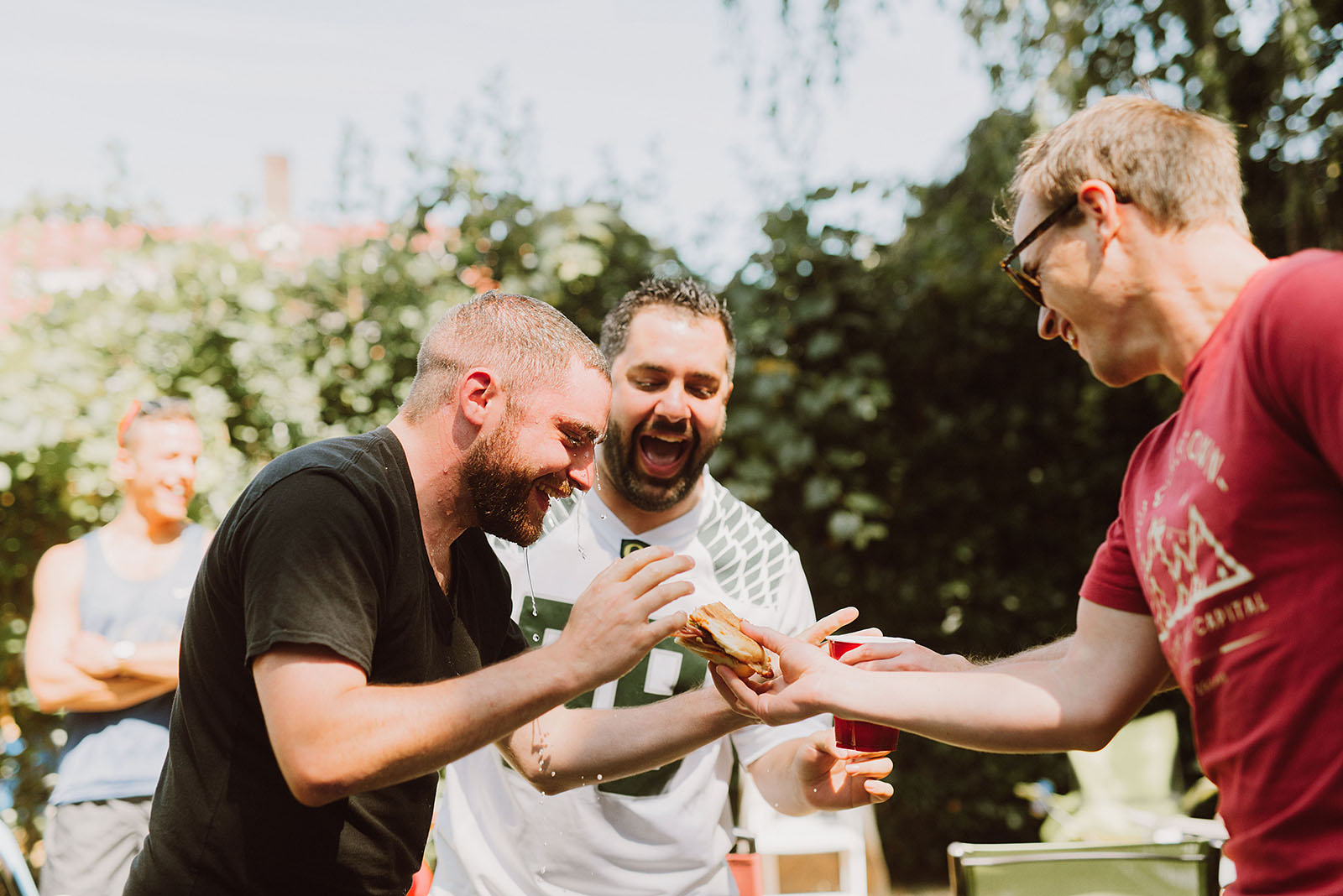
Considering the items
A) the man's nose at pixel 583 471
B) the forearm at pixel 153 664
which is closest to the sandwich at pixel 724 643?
the man's nose at pixel 583 471

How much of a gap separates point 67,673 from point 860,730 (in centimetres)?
315

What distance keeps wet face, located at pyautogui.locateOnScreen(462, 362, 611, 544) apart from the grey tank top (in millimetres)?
2138

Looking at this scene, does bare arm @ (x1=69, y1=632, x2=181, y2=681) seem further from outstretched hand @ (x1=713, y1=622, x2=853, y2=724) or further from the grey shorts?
outstretched hand @ (x1=713, y1=622, x2=853, y2=724)

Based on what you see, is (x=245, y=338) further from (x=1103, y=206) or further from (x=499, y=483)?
(x=1103, y=206)

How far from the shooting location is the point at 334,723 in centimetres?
169

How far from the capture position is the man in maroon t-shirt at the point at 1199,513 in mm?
1338

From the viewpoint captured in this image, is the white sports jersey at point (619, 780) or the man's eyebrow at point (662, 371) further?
the man's eyebrow at point (662, 371)

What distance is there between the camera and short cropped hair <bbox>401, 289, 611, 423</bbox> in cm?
226

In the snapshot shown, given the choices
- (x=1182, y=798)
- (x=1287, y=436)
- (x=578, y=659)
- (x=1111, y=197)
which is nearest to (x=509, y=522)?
(x=578, y=659)

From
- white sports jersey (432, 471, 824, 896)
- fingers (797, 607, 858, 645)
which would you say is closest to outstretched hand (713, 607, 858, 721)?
fingers (797, 607, 858, 645)

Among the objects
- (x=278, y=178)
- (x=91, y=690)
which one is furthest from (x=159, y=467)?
(x=278, y=178)

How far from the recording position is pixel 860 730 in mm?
2443

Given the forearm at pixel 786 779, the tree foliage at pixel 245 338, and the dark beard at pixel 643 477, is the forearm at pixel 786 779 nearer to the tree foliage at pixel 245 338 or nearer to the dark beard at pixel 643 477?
the dark beard at pixel 643 477

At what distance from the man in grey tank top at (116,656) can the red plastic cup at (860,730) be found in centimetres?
270
